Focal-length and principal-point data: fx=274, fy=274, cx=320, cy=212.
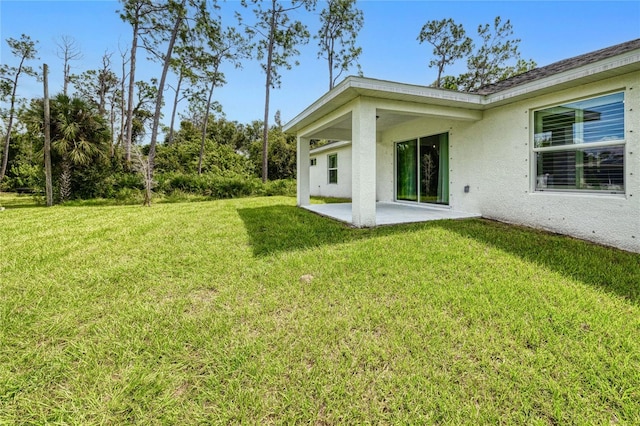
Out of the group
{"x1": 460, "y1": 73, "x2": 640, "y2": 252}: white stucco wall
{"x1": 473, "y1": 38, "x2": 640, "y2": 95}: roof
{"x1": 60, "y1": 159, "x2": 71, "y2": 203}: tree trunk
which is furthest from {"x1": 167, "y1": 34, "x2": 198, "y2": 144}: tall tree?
{"x1": 473, "y1": 38, "x2": 640, "y2": 95}: roof

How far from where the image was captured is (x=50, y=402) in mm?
1715

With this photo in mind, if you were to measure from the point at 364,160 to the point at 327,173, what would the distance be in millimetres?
9730

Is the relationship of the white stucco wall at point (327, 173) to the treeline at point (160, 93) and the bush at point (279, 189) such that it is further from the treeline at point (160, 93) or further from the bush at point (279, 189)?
the treeline at point (160, 93)

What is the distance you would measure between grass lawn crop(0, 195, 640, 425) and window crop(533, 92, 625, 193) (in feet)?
4.73

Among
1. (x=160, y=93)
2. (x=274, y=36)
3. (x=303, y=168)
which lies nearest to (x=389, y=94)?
(x=303, y=168)

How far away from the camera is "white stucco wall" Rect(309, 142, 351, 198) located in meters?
13.3

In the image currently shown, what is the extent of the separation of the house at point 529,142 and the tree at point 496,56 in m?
18.9

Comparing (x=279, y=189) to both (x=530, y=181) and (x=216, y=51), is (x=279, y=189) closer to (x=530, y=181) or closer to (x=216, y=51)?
(x=530, y=181)

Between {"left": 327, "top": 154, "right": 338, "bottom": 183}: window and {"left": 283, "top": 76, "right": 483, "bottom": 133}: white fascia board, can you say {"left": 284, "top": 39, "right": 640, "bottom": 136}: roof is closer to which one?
{"left": 283, "top": 76, "right": 483, "bottom": 133}: white fascia board

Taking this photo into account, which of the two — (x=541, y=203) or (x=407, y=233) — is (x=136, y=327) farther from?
(x=541, y=203)

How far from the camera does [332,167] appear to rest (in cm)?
1468

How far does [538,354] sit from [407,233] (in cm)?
319

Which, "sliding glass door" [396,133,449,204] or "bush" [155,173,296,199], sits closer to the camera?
"sliding glass door" [396,133,449,204]

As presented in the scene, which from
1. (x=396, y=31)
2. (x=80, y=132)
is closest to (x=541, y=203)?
(x=396, y=31)
